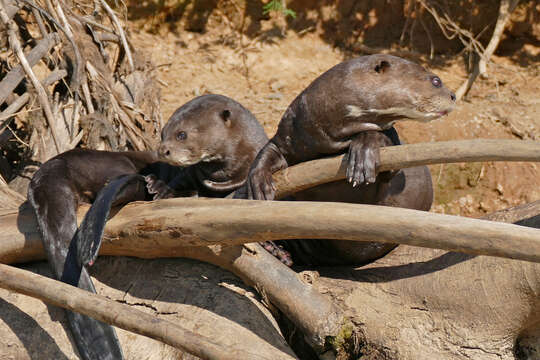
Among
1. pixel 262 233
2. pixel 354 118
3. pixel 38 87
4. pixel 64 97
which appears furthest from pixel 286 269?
pixel 64 97

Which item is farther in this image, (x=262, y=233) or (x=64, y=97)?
(x=64, y=97)

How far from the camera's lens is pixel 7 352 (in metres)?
2.46

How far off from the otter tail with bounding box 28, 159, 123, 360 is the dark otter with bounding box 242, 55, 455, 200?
28.5 inches

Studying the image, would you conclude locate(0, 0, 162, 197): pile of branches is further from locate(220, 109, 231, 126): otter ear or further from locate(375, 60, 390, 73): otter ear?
locate(375, 60, 390, 73): otter ear

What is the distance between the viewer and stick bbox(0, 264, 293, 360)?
1.93 metres

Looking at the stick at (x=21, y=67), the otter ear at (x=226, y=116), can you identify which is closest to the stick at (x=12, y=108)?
the stick at (x=21, y=67)

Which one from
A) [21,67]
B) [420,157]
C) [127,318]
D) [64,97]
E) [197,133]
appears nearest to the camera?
[127,318]

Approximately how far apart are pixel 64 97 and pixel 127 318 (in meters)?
2.29

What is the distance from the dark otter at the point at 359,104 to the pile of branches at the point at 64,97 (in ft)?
4.69

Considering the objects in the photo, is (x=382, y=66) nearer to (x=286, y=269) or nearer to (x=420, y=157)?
(x=420, y=157)

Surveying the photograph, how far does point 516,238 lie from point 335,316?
2.83 ft

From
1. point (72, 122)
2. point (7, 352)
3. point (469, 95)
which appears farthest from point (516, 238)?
point (469, 95)

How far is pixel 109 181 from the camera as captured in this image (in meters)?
3.09

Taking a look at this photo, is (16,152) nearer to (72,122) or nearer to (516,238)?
(72,122)
